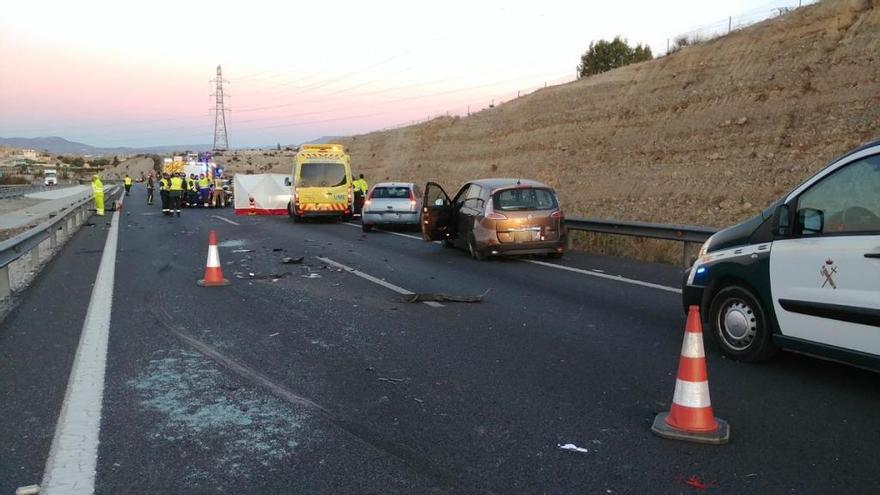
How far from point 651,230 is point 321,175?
45.8ft

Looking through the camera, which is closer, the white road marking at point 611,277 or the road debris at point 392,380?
the road debris at point 392,380

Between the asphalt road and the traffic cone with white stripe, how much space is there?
0.10m

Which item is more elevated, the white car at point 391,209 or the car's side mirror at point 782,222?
the car's side mirror at point 782,222

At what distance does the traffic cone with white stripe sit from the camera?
4.46 m

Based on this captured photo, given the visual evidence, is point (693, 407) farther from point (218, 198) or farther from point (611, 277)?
point (218, 198)

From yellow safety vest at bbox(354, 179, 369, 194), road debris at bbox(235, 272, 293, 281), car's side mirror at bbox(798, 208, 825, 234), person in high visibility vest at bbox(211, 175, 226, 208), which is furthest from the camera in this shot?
person in high visibility vest at bbox(211, 175, 226, 208)

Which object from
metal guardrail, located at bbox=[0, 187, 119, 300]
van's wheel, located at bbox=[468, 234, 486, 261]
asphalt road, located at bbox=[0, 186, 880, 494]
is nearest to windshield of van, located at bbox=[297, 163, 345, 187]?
metal guardrail, located at bbox=[0, 187, 119, 300]

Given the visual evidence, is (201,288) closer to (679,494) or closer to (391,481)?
(391,481)

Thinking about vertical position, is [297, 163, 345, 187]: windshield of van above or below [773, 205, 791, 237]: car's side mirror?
above

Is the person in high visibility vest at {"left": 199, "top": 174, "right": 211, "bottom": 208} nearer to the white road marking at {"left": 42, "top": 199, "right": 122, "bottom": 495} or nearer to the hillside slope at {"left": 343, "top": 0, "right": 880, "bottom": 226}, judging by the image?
the hillside slope at {"left": 343, "top": 0, "right": 880, "bottom": 226}

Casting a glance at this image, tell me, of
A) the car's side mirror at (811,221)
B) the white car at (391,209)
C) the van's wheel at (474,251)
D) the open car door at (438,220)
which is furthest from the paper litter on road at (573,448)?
the white car at (391,209)

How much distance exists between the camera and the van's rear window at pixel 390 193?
67.6ft

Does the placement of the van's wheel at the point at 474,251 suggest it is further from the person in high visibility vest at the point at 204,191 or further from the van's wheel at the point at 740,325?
the person in high visibility vest at the point at 204,191

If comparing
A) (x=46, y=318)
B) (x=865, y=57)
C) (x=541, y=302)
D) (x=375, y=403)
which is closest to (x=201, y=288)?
(x=46, y=318)
